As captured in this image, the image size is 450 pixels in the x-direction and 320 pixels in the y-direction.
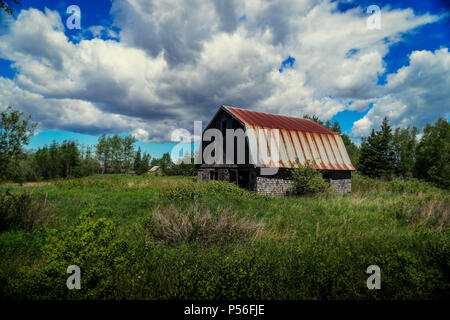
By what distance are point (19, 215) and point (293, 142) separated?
54.3 feet

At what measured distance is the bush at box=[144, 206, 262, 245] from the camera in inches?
223

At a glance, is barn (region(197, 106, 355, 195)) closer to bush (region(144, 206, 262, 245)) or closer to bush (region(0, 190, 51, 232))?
bush (region(144, 206, 262, 245))

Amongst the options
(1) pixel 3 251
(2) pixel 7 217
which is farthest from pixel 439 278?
(2) pixel 7 217

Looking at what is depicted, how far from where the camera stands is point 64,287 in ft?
10.5

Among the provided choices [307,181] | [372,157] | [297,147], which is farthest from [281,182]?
[372,157]

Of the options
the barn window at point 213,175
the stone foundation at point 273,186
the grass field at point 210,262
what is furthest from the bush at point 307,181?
the grass field at point 210,262

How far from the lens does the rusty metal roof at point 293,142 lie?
16.8 metres

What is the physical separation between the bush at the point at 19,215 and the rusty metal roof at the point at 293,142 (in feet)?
39.7

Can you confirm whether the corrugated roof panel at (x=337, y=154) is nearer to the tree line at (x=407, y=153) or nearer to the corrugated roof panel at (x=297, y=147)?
the corrugated roof panel at (x=297, y=147)

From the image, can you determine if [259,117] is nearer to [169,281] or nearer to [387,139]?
[169,281]

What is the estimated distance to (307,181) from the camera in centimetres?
1595

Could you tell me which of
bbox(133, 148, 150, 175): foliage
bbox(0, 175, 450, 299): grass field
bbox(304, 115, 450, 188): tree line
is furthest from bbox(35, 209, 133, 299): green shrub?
bbox(133, 148, 150, 175): foliage

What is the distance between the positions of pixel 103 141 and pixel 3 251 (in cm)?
7295

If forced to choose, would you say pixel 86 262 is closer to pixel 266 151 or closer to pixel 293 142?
pixel 266 151
